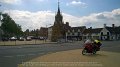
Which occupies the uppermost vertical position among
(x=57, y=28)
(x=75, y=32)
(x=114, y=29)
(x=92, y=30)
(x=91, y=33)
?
(x=114, y=29)

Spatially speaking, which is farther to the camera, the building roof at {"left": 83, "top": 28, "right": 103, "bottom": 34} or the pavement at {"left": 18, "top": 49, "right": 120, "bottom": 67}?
the building roof at {"left": 83, "top": 28, "right": 103, "bottom": 34}

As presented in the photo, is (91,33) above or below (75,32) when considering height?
below

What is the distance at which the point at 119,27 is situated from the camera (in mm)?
138250

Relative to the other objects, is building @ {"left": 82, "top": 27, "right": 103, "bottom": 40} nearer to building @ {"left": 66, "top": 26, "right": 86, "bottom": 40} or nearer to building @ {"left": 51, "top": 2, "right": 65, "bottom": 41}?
building @ {"left": 66, "top": 26, "right": 86, "bottom": 40}

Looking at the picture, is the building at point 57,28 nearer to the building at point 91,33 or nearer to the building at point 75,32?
the building at point 91,33

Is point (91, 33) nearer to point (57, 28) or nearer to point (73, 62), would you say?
point (57, 28)

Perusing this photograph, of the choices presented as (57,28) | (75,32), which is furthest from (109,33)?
(57,28)

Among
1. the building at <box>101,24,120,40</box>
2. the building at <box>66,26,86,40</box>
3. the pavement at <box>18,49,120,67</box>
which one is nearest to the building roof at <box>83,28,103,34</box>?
the building at <box>66,26,86,40</box>

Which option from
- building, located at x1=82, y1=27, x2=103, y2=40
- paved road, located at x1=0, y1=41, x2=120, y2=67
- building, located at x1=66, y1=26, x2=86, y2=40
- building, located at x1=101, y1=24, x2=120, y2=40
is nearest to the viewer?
paved road, located at x1=0, y1=41, x2=120, y2=67

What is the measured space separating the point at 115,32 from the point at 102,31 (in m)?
7.76

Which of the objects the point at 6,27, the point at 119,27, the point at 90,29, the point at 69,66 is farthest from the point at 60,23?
the point at 69,66

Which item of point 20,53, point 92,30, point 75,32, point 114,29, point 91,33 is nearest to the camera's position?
point 20,53

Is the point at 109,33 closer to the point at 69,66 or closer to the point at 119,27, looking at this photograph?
the point at 119,27

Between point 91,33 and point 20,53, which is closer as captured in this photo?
point 20,53
